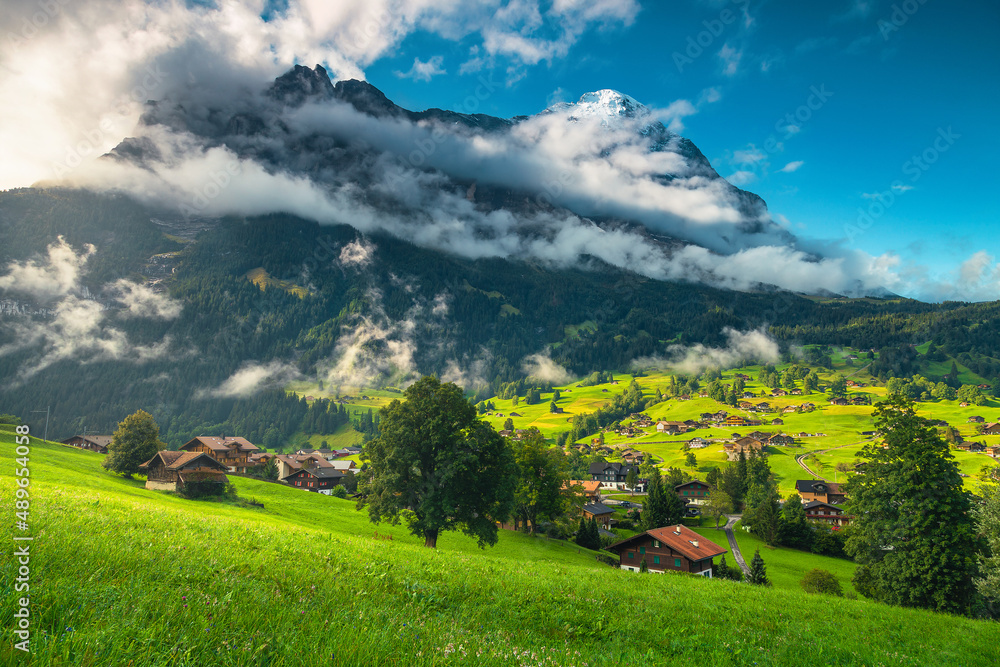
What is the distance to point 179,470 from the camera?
183 ft

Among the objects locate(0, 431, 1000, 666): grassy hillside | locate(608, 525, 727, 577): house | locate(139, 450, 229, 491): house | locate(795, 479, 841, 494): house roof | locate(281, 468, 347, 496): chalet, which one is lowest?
locate(281, 468, 347, 496): chalet

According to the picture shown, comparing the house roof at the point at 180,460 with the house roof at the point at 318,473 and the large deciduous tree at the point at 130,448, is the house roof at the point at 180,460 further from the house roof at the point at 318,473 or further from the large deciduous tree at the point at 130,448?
the house roof at the point at 318,473

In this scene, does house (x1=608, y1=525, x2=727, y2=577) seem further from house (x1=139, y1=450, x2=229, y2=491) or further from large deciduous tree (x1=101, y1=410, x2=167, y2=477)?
large deciduous tree (x1=101, y1=410, x2=167, y2=477)

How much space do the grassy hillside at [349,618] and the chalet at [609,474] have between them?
14773 centimetres

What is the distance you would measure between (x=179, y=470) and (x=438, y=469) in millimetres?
39568

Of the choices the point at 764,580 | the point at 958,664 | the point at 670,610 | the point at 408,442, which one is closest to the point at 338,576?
the point at 670,610

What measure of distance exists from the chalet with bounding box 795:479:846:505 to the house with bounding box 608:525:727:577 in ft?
270

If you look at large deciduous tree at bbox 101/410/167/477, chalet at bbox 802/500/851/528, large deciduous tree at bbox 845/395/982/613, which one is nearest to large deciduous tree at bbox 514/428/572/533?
large deciduous tree at bbox 845/395/982/613

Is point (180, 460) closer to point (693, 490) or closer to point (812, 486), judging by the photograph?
point (693, 490)

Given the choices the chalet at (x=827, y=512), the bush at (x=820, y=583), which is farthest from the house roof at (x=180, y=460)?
the chalet at (x=827, y=512)

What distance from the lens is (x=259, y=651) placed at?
12.5ft

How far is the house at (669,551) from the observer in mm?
54344

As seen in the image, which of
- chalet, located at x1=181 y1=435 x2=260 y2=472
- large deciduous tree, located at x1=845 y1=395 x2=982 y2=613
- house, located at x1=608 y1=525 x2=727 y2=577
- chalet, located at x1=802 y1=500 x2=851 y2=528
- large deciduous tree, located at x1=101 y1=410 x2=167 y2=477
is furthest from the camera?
chalet, located at x1=802 y1=500 x2=851 y2=528

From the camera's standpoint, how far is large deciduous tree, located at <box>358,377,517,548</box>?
118 ft
